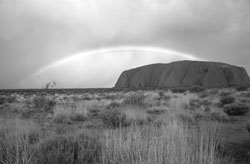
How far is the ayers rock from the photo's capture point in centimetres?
7406

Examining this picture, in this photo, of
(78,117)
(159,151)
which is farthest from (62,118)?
(159,151)

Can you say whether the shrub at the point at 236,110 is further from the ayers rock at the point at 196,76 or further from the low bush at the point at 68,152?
the ayers rock at the point at 196,76

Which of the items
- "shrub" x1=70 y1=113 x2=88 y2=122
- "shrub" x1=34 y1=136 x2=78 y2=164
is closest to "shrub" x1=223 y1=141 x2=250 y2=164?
"shrub" x1=34 y1=136 x2=78 y2=164

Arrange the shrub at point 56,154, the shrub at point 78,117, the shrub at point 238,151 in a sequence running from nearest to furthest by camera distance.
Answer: the shrub at point 56,154 < the shrub at point 238,151 < the shrub at point 78,117

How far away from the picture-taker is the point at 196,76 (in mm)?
77562

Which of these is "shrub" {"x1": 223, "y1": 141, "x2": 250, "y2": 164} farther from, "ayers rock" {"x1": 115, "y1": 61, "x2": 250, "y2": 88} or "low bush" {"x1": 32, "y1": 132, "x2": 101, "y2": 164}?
"ayers rock" {"x1": 115, "y1": 61, "x2": 250, "y2": 88}

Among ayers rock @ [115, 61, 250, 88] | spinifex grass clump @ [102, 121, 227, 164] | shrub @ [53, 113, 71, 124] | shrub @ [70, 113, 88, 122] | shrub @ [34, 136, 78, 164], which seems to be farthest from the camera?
ayers rock @ [115, 61, 250, 88]

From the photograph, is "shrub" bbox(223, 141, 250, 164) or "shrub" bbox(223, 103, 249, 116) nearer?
"shrub" bbox(223, 141, 250, 164)

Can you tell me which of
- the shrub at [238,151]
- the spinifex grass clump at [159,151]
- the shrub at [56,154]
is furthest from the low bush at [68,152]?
the shrub at [238,151]

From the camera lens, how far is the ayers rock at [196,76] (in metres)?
74.1

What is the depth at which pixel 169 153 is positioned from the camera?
201cm

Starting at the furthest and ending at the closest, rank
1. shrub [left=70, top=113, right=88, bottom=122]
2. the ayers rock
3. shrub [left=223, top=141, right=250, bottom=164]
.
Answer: the ayers rock < shrub [left=70, top=113, right=88, bottom=122] < shrub [left=223, top=141, right=250, bottom=164]

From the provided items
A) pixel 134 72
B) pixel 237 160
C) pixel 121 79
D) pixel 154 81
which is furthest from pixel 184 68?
pixel 237 160

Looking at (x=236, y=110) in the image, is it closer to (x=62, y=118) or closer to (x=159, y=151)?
(x=159, y=151)
